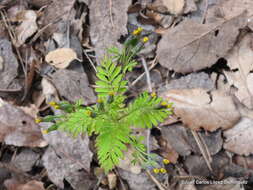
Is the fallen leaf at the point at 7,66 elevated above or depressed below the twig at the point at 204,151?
above

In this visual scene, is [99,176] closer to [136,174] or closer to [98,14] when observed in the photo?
[136,174]

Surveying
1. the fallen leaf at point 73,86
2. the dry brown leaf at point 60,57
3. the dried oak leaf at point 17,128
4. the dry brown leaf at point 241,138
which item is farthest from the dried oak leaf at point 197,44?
the dried oak leaf at point 17,128

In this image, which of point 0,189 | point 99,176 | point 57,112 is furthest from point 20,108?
point 99,176

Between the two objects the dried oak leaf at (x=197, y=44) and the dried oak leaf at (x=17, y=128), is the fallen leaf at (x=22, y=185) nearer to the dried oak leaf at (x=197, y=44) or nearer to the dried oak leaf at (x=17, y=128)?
the dried oak leaf at (x=17, y=128)

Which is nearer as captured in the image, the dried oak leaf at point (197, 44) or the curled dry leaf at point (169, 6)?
the dried oak leaf at point (197, 44)

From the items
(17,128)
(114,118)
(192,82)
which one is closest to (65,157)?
(17,128)

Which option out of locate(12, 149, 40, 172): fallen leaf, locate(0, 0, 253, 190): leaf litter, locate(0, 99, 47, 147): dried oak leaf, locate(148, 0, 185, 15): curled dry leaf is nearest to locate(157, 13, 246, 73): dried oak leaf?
locate(0, 0, 253, 190): leaf litter

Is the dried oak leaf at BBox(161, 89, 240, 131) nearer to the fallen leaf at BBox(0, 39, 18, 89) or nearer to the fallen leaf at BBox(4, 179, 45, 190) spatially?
the fallen leaf at BBox(4, 179, 45, 190)
